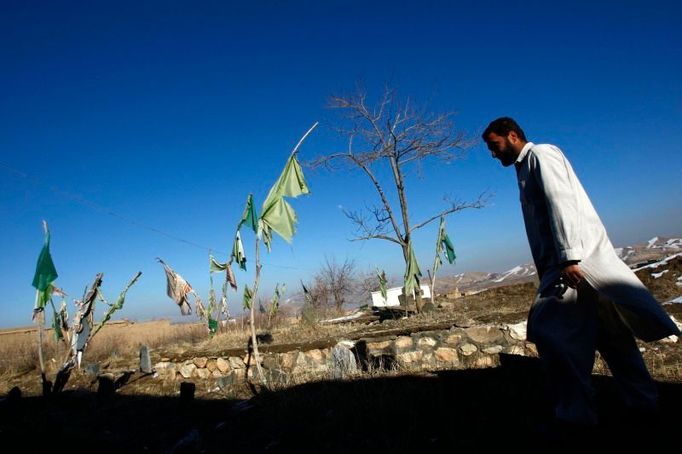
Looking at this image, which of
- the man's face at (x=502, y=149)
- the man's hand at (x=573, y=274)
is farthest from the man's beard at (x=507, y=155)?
the man's hand at (x=573, y=274)

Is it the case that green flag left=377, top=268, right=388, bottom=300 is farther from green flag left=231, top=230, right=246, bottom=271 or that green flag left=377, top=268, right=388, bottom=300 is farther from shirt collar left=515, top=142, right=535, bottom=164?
shirt collar left=515, top=142, right=535, bottom=164

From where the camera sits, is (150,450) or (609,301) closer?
(609,301)

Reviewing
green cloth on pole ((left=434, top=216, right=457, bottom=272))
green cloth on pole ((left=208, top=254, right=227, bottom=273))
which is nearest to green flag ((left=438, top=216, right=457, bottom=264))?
green cloth on pole ((left=434, top=216, right=457, bottom=272))

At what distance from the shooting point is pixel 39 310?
Result: 8859mm

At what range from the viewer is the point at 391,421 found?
9.36 ft

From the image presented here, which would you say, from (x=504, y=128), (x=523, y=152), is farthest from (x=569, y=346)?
(x=504, y=128)

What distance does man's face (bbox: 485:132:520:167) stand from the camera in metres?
2.47

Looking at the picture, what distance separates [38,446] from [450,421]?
361 centimetres

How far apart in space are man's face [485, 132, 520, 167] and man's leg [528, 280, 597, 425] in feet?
2.75

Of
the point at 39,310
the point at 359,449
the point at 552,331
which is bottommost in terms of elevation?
the point at 359,449

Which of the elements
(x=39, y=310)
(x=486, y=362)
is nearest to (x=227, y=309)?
(x=39, y=310)

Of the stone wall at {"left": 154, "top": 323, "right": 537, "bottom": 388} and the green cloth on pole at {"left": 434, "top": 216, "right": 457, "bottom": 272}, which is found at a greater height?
the green cloth on pole at {"left": 434, "top": 216, "right": 457, "bottom": 272}

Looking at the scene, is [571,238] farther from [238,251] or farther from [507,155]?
[238,251]

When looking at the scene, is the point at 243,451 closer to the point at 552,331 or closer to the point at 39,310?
the point at 552,331
